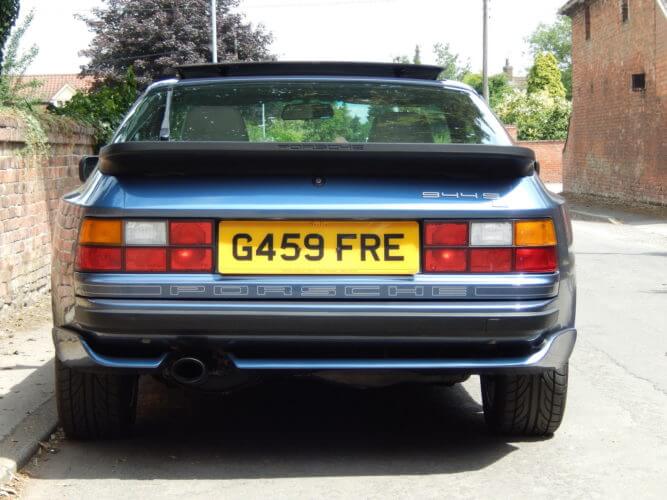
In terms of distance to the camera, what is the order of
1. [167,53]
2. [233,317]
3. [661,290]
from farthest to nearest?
1. [167,53]
2. [661,290]
3. [233,317]

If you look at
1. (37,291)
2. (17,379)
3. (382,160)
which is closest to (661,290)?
(37,291)

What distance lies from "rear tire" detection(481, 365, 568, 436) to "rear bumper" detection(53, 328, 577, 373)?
0.36 metres

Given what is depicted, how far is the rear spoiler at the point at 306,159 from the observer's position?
13.4 feet

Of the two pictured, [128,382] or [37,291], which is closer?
[128,382]

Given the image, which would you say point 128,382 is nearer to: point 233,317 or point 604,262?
point 233,317

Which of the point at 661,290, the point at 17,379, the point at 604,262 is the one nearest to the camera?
the point at 17,379

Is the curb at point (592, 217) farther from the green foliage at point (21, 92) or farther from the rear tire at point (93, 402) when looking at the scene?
the rear tire at point (93, 402)

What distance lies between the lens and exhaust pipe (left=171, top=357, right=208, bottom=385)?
13.7ft

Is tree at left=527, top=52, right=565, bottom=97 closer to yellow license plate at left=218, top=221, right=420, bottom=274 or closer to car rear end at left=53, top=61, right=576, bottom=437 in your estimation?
car rear end at left=53, top=61, right=576, bottom=437

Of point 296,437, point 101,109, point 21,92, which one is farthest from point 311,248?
point 101,109

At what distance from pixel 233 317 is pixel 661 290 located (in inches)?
302

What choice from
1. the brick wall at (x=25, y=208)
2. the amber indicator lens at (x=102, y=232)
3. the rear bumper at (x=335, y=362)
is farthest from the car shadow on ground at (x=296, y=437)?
the brick wall at (x=25, y=208)

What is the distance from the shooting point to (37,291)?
9508mm

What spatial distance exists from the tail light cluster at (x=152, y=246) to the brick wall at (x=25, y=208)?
4.50 meters
